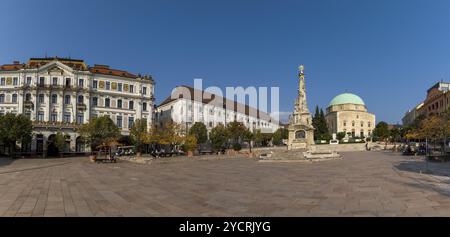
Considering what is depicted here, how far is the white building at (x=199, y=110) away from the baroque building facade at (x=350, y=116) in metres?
53.9

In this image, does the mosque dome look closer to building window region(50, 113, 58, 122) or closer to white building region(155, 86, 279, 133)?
white building region(155, 86, 279, 133)

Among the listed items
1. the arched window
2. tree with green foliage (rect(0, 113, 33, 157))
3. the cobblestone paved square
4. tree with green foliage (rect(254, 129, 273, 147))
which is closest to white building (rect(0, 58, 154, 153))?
tree with green foliage (rect(0, 113, 33, 157))

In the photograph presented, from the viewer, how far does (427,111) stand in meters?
110

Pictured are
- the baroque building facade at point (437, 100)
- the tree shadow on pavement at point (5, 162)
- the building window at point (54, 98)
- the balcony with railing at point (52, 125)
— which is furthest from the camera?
the baroque building facade at point (437, 100)

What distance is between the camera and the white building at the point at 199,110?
81.6 m

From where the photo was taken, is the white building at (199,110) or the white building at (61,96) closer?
the white building at (61,96)

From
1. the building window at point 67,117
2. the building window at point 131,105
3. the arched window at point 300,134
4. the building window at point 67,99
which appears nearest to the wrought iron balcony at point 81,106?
the building window at point 67,99

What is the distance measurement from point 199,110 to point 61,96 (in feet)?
110

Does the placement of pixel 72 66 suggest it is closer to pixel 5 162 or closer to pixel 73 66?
pixel 73 66

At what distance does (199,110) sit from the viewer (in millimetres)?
84750

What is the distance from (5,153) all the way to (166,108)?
4035cm

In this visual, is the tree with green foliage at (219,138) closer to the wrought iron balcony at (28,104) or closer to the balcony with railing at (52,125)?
the balcony with railing at (52,125)

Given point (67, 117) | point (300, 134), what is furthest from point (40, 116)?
point (300, 134)

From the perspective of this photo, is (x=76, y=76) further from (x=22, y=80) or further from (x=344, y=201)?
(x=344, y=201)
